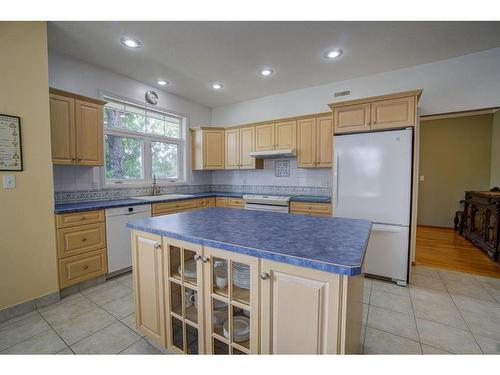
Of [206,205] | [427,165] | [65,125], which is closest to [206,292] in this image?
[65,125]

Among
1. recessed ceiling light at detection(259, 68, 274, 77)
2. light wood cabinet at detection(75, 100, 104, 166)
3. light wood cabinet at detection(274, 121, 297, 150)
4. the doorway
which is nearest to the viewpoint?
light wood cabinet at detection(75, 100, 104, 166)

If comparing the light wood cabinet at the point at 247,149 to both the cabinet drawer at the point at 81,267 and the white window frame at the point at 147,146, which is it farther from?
the cabinet drawer at the point at 81,267

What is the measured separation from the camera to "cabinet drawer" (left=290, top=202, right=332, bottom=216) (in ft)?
10.2

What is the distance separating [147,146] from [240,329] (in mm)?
3363

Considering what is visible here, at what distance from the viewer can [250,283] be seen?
41.8 inches

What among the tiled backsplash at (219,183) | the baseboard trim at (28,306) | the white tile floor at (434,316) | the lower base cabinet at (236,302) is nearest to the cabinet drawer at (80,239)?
the baseboard trim at (28,306)

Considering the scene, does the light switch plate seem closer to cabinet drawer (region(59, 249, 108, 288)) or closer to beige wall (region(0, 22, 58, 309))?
beige wall (region(0, 22, 58, 309))

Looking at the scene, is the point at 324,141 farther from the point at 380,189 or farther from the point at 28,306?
the point at 28,306

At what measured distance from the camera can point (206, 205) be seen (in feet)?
13.2

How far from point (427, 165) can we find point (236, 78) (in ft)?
16.7

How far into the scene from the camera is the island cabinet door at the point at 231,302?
1066 mm

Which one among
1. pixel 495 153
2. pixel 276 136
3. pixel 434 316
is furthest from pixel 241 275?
pixel 495 153

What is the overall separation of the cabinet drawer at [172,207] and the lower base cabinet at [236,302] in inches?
65.1

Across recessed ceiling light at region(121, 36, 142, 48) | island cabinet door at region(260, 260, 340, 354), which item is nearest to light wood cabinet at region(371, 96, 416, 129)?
island cabinet door at region(260, 260, 340, 354)
